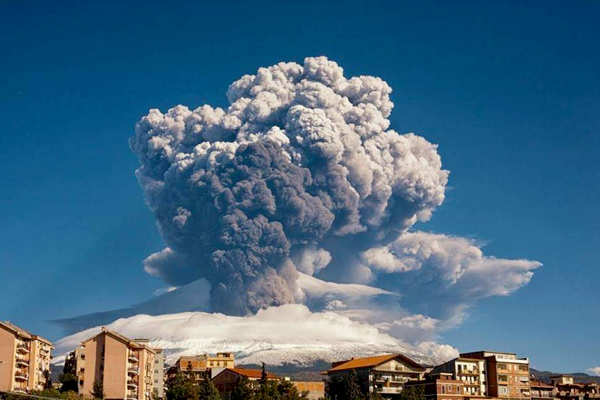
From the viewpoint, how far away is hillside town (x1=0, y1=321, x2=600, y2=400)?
9500 cm

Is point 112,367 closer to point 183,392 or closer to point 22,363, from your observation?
point 22,363

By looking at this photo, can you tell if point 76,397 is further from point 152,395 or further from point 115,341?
point 152,395

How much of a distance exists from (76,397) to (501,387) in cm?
4949

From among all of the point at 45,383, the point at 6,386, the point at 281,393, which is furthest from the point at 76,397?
the point at 281,393

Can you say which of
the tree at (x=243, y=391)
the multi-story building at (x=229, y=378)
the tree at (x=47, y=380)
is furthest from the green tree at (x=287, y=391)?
the tree at (x=47, y=380)

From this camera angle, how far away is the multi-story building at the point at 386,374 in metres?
104

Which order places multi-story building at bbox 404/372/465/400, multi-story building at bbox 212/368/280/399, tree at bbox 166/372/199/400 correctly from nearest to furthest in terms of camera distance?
1. tree at bbox 166/372/199/400
2. multi-story building at bbox 404/372/465/400
3. multi-story building at bbox 212/368/280/399

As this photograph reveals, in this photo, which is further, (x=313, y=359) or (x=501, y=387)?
(x=313, y=359)

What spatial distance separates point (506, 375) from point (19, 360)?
5652 centimetres

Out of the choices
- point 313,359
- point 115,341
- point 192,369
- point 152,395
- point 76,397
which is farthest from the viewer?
point 313,359

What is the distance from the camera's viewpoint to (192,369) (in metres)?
121

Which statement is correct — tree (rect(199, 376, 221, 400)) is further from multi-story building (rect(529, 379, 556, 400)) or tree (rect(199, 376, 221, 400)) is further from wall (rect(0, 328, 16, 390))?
multi-story building (rect(529, 379, 556, 400))

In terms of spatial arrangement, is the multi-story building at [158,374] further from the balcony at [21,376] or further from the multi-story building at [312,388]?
the balcony at [21,376]

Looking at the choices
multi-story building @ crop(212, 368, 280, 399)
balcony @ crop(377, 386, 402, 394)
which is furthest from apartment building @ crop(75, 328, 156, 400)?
balcony @ crop(377, 386, 402, 394)
